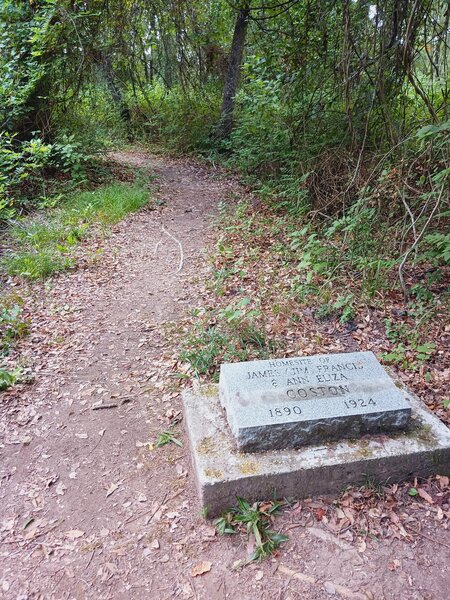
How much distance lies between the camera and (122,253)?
668 cm

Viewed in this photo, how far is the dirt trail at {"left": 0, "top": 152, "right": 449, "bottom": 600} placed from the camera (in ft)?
7.61

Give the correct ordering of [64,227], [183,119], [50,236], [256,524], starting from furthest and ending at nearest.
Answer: [183,119], [64,227], [50,236], [256,524]

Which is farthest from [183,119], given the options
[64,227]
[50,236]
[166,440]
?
[166,440]

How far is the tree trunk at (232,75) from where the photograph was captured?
434 inches

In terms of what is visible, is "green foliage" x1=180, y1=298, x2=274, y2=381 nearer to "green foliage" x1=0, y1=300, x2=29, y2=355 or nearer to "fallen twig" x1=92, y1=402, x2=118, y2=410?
"fallen twig" x1=92, y1=402, x2=118, y2=410

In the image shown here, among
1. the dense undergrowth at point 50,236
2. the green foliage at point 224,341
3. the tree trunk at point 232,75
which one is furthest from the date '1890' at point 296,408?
the tree trunk at point 232,75

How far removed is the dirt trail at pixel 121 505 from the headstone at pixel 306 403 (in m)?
0.51

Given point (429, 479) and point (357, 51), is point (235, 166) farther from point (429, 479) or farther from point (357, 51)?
point (429, 479)

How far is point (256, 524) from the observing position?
254 centimetres

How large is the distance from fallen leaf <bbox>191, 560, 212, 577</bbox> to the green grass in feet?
14.9

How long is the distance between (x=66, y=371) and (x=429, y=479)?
3183mm

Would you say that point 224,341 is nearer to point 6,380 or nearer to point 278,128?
point 6,380

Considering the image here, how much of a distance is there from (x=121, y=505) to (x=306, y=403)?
1370 mm

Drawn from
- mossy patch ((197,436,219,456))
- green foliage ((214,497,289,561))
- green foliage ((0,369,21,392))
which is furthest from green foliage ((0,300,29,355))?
green foliage ((214,497,289,561))
